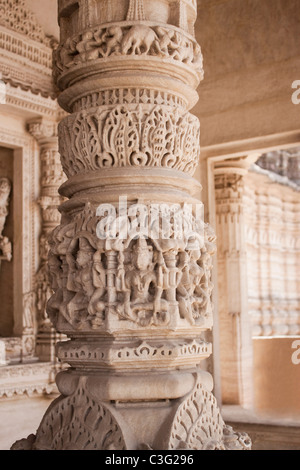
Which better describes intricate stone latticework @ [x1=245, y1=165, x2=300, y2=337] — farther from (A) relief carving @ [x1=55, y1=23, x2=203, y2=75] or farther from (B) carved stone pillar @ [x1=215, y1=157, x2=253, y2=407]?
(A) relief carving @ [x1=55, y1=23, x2=203, y2=75]

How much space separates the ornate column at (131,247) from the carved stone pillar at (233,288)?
6094 mm

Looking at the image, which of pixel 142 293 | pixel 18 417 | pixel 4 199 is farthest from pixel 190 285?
pixel 4 199

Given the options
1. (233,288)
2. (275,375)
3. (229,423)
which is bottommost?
(229,423)

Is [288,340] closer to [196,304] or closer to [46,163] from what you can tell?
[46,163]

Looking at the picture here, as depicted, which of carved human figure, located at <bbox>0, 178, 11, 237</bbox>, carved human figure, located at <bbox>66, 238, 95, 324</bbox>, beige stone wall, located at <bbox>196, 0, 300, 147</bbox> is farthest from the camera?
beige stone wall, located at <bbox>196, 0, 300, 147</bbox>

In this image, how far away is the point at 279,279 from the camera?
1041 centimetres

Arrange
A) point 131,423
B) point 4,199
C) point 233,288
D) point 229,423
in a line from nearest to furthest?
point 131,423 → point 4,199 → point 229,423 → point 233,288

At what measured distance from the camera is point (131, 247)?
203 centimetres

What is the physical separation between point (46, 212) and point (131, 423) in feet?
13.4

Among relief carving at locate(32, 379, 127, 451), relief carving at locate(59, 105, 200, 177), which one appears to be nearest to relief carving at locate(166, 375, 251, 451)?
relief carving at locate(32, 379, 127, 451)

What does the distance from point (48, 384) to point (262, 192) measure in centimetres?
604

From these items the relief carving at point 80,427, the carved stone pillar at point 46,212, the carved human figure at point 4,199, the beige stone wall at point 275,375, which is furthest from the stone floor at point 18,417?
the beige stone wall at point 275,375

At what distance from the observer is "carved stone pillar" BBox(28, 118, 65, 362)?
5641 mm

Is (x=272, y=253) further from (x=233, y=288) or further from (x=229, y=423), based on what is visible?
(x=229, y=423)
